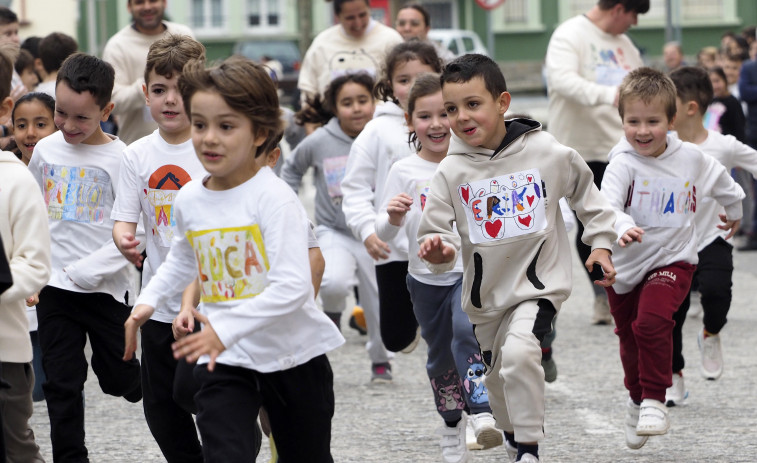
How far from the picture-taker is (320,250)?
15.0ft

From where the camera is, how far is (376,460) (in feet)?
19.9

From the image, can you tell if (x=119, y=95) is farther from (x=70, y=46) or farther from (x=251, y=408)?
(x=251, y=408)

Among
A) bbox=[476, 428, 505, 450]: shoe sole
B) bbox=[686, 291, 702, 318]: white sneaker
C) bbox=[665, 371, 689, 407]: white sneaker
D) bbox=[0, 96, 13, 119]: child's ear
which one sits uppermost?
bbox=[0, 96, 13, 119]: child's ear

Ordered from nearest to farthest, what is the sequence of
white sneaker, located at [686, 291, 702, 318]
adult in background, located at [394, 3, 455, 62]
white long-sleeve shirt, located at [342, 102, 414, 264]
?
white long-sleeve shirt, located at [342, 102, 414, 264] → white sneaker, located at [686, 291, 702, 318] → adult in background, located at [394, 3, 455, 62]

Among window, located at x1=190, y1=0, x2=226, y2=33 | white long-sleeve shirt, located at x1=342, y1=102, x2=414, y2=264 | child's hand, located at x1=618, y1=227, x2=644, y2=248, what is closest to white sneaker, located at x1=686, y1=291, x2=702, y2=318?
white long-sleeve shirt, located at x1=342, y1=102, x2=414, y2=264

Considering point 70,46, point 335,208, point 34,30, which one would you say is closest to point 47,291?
point 335,208

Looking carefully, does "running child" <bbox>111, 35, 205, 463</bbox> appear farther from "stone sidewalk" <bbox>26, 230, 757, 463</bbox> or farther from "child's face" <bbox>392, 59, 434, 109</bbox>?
"child's face" <bbox>392, 59, 434, 109</bbox>

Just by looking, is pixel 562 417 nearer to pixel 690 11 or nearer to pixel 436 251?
pixel 436 251

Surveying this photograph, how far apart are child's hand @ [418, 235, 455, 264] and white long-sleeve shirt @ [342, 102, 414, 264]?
1829 millimetres

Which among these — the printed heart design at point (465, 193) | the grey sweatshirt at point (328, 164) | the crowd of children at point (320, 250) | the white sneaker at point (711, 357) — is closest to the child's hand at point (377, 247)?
the crowd of children at point (320, 250)

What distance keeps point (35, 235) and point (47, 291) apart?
4.56 ft

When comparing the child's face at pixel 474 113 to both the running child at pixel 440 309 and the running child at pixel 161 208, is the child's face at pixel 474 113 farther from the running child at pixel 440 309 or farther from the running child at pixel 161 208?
the running child at pixel 161 208

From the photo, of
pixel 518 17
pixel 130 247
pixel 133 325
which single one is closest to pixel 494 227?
pixel 130 247

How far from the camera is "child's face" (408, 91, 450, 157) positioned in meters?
6.14
